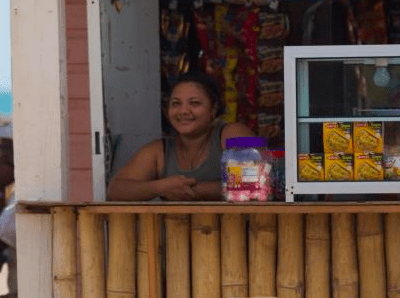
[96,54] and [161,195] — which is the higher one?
[96,54]

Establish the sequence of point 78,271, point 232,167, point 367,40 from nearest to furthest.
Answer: point 232,167 < point 78,271 < point 367,40

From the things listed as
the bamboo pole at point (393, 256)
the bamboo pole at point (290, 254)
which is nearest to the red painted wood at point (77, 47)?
the bamboo pole at point (290, 254)

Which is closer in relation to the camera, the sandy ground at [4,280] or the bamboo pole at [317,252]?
the bamboo pole at [317,252]

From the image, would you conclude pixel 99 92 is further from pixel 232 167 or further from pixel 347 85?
pixel 347 85

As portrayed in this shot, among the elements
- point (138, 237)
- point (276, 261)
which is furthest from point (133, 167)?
point (276, 261)

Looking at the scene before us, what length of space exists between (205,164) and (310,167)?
2.22 feet

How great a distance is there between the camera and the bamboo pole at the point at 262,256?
15.1 ft

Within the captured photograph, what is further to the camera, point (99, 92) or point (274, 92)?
point (274, 92)

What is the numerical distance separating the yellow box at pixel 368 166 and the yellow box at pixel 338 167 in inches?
1.0

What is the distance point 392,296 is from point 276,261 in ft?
1.62

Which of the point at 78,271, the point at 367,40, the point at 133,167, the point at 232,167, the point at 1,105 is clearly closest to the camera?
the point at 232,167

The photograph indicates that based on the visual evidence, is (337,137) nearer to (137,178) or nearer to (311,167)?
(311,167)

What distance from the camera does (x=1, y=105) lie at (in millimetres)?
7082

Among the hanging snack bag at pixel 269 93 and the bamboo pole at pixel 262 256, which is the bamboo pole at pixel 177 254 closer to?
the bamboo pole at pixel 262 256
